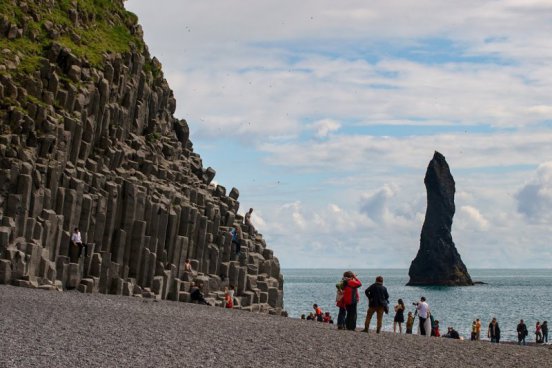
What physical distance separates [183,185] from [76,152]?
11380 millimetres

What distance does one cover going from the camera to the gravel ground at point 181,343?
27.8 meters

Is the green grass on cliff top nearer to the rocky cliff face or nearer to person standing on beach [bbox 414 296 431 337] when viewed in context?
the rocky cliff face

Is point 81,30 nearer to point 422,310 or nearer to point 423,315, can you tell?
point 422,310

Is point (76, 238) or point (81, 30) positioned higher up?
point (81, 30)

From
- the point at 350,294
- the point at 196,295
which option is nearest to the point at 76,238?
the point at 196,295

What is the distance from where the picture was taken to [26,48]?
57375mm

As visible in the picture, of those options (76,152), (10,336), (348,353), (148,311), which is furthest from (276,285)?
(10,336)

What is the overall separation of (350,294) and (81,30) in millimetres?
29804

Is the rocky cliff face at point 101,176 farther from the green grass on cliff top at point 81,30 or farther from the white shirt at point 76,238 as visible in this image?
the white shirt at point 76,238

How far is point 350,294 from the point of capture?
41156mm

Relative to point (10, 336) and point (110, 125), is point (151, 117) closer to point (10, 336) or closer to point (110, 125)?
point (110, 125)

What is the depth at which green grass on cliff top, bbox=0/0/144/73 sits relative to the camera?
57250 millimetres

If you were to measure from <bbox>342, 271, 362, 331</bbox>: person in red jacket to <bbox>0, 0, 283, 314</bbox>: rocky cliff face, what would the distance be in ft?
47.7

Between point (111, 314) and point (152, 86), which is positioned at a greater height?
point (152, 86)
